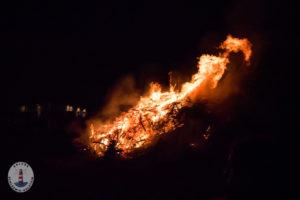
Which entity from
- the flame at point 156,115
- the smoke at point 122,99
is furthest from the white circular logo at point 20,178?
the smoke at point 122,99

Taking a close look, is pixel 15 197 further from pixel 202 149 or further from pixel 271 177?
pixel 271 177

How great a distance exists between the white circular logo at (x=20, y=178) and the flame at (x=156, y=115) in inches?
72.4

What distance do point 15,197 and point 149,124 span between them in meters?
3.59

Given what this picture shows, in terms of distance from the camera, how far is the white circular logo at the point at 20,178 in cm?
432

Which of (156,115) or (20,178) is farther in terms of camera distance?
(156,115)

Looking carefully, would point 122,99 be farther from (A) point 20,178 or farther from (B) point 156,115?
(A) point 20,178

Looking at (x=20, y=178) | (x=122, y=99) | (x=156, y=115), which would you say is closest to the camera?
(x=20, y=178)

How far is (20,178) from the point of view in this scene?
4398 millimetres

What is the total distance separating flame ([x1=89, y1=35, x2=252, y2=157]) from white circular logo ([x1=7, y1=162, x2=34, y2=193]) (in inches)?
72.4

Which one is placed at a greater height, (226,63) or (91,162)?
(226,63)

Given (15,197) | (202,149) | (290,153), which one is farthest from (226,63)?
(15,197)

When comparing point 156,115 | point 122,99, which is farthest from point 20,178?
point 122,99

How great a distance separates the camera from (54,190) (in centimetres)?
443

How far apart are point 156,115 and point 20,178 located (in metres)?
3.78
